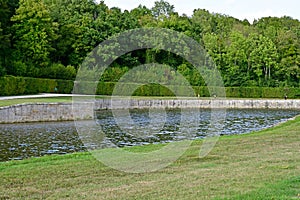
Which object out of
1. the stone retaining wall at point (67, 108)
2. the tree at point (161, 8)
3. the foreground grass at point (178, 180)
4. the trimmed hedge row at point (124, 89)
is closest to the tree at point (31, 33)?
the trimmed hedge row at point (124, 89)

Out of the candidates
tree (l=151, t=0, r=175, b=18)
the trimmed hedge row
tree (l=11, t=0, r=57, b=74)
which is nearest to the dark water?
the trimmed hedge row

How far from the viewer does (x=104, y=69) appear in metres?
56.5

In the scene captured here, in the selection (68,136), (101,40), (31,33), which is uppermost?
(101,40)

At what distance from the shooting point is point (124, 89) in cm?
5438

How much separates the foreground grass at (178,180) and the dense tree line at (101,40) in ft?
139

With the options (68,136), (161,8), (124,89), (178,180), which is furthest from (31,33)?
(161,8)

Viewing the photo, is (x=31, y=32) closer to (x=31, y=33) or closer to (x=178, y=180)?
(x=31, y=33)

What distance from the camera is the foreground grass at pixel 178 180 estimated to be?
734cm

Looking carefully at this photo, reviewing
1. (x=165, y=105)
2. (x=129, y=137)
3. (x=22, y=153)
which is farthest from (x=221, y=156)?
(x=165, y=105)

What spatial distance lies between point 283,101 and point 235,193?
4961 cm

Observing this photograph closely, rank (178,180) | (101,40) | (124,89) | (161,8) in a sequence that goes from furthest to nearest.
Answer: (161,8), (101,40), (124,89), (178,180)

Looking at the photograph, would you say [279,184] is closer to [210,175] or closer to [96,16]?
[210,175]

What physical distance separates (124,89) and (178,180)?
4611cm

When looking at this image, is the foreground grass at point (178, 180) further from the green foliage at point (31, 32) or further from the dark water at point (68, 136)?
the green foliage at point (31, 32)
